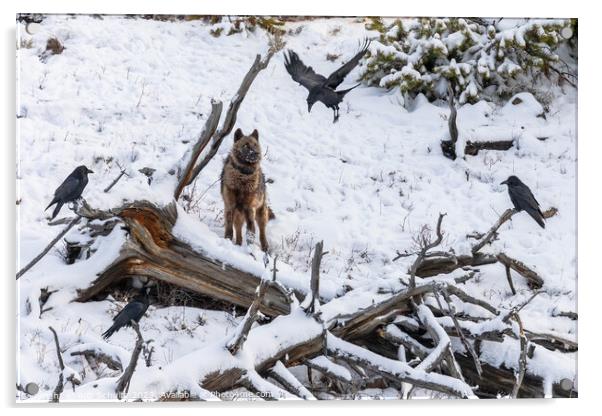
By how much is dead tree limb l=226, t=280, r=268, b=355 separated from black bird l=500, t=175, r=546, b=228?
1873 mm

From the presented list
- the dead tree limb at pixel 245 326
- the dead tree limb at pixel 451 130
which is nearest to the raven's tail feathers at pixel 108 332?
the dead tree limb at pixel 245 326

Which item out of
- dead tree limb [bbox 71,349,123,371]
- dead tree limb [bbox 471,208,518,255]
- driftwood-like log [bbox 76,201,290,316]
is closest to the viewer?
dead tree limb [bbox 71,349,123,371]

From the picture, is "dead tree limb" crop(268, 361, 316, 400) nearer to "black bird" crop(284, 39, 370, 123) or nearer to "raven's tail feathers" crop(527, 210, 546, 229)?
"black bird" crop(284, 39, 370, 123)

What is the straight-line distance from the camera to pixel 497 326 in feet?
14.1

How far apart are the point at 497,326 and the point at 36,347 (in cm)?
279

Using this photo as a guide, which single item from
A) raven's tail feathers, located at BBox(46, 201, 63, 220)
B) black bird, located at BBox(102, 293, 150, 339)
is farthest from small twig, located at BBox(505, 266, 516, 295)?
raven's tail feathers, located at BBox(46, 201, 63, 220)

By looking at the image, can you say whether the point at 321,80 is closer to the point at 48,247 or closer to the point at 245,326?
the point at 245,326

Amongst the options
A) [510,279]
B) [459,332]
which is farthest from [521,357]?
[510,279]

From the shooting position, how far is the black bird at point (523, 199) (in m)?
4.65

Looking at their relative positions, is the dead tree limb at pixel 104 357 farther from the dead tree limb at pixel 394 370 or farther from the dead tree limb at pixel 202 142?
the dead tree limb at pixel 394 370

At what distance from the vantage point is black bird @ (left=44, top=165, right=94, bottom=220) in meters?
4.31

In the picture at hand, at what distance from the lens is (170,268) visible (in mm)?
4445

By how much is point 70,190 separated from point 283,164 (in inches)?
57.0

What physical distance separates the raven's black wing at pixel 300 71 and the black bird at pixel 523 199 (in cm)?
148
